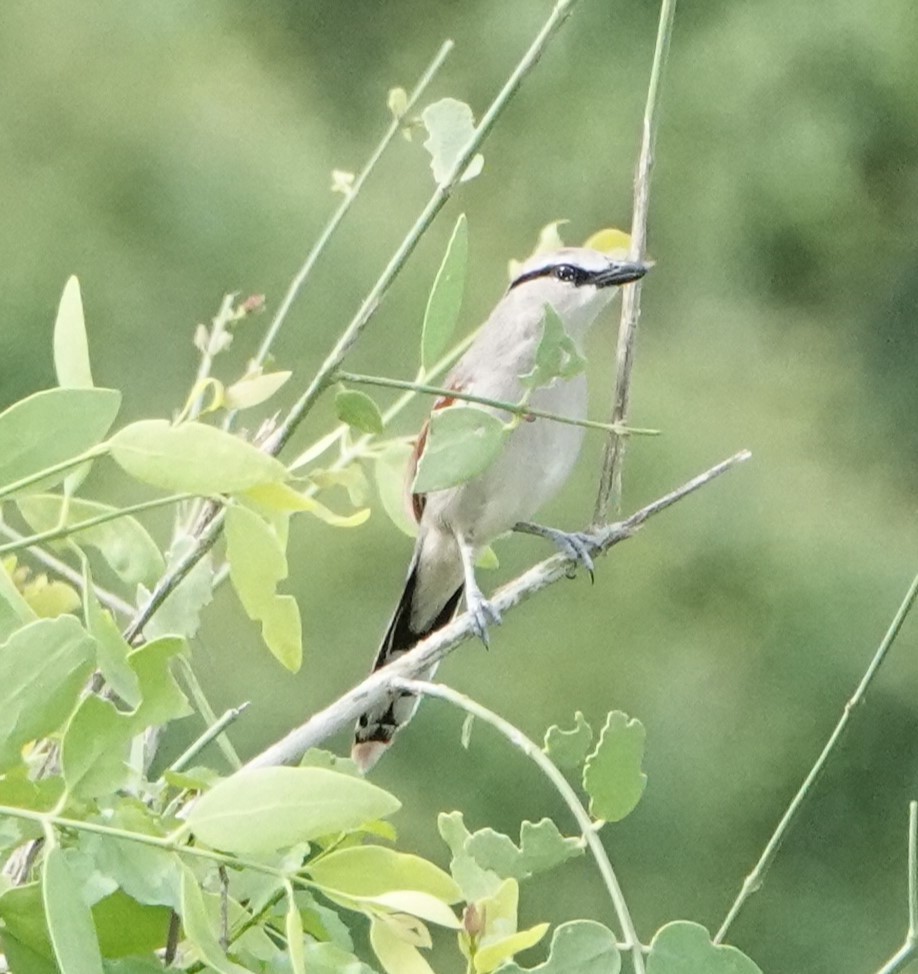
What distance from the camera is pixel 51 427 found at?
15.1 inches

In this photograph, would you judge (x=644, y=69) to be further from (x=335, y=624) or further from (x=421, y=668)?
(x=421, y=668)

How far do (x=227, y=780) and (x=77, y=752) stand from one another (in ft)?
0.10

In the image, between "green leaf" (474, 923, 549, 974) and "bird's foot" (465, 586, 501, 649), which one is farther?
"bird's foot" (465, 586, 501, 649)

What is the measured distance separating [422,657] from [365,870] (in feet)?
0.39

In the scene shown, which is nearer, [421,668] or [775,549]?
[421,668]

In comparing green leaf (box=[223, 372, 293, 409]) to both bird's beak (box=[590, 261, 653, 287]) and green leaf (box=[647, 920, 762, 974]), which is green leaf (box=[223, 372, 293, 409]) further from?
bird's beak (box=[590, 261, 653, 287])

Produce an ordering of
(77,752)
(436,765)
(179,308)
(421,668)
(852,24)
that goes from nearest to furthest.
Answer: (77,752), (421,668), (436,765), (179,308), (852,24)

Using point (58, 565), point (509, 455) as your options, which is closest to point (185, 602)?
point (58, 565)

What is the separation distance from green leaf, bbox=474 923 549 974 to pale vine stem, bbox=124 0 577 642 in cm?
12

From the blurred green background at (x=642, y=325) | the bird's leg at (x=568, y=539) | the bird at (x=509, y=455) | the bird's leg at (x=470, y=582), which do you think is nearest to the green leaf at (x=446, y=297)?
the bird's leg at (x=470, y=582)

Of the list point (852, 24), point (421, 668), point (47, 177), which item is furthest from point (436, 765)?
point (421, 668)

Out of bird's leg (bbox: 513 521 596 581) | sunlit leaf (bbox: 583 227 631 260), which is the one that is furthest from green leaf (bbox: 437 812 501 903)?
bird's leg (bbox: 513 521 596 581)

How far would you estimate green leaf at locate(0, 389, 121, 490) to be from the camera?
381 mm

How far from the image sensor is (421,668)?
518 mm
